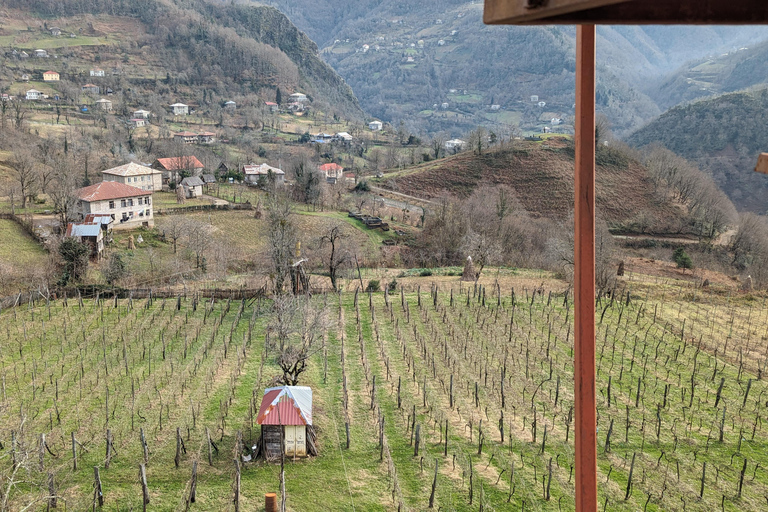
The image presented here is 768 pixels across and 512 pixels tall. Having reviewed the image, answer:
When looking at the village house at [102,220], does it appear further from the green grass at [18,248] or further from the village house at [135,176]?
the village house at [135,176]

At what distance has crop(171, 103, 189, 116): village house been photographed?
329 ft

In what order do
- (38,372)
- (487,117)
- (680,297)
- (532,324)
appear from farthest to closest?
(487,117) → (680,297) → (532,324) → (38,372)

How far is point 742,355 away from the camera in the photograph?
19.6 meters

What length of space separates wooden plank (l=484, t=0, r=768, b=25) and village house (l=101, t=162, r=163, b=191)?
4953 cm

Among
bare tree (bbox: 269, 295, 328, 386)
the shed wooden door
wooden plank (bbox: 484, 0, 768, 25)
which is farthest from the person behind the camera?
bare tree (bbox: 269, 295, 328, 386)

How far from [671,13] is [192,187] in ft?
173

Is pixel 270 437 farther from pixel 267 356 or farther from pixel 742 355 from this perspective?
pixel 742 355

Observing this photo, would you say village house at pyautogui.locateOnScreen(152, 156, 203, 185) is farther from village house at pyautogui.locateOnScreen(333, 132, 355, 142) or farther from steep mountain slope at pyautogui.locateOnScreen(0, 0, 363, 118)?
steep mountain slope at pyautogui.locateOnScreen(0, 0, 363, 118)

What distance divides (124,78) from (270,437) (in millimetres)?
108620

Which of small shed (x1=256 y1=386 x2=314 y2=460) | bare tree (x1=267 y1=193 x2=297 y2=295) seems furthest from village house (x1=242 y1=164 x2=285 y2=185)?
small shed (x1=256 y1=386 x2=314 y2=460)

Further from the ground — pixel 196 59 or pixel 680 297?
pixel 196 59

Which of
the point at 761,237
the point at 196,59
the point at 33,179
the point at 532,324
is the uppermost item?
the point at 196,59

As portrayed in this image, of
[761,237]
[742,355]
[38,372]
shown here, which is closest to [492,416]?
[742,355]

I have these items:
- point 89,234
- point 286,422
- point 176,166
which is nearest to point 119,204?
point 89,234
